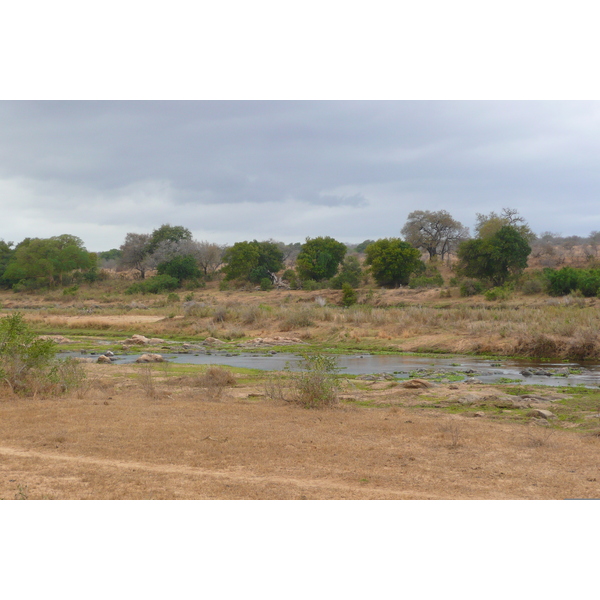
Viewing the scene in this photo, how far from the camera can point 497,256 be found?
48031mm

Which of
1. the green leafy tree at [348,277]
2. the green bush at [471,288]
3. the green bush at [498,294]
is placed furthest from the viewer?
the green leafy tree at [348,277]

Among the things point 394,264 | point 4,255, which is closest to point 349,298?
point 394,264

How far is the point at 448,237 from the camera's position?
2938 inches

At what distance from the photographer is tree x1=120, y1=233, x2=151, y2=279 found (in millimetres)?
80188

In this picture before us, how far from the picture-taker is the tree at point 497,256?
1906 inches

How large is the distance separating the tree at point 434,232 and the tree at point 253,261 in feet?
59.3

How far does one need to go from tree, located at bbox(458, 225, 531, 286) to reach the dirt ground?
38.0 m

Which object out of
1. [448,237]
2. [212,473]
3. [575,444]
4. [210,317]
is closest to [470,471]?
[575,444]

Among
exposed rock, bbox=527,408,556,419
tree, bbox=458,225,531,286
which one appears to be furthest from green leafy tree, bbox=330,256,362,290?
exposed rock, bbox=527,408,556,419

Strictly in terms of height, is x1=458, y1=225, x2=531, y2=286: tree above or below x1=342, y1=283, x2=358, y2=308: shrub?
above

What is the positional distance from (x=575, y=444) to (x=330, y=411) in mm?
5275

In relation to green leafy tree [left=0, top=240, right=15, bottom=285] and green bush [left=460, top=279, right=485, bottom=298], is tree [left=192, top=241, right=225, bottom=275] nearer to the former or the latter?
green leafy tree [left=0, top=240, right=15, bottom=285]

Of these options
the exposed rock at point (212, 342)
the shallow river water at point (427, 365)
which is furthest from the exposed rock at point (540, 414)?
the exposed rock at point (212, 342)

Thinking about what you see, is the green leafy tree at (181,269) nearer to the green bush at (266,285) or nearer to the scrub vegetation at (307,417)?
the green bush at (266,285)
